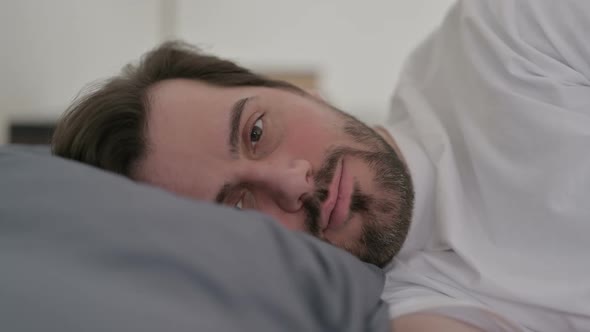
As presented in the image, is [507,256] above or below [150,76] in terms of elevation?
below

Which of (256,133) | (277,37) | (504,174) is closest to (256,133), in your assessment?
(256,133)

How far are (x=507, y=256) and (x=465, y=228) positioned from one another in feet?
0.25

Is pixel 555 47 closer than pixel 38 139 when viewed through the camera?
Yes

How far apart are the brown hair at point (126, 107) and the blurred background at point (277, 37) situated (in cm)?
125

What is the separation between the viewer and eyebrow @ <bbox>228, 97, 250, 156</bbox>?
0.76m

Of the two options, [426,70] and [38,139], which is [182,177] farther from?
[38,139]

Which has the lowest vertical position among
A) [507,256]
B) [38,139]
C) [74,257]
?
[38,139]

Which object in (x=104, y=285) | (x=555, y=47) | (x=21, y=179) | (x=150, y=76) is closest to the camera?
(x=104, y=285)

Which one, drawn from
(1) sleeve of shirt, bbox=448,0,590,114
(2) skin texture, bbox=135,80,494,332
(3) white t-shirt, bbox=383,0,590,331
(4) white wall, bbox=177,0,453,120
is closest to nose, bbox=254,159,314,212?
(2) skin texture, bbox=135,80,494,332

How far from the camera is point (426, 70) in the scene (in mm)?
1063

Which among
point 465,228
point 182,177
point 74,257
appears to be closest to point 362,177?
point 465,228

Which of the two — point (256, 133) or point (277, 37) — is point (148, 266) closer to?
point (256, 133)

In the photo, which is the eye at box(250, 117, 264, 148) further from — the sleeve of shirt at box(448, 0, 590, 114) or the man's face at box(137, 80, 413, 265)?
the sleeve of shirt at box(448, 0, 590, 114)

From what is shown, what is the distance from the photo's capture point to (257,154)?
0.78 m
